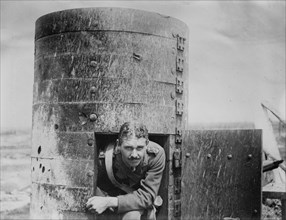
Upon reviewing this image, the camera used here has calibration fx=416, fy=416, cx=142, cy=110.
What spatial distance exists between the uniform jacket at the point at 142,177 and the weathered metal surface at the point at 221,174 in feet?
2.24

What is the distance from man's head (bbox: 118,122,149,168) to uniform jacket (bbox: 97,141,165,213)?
0.23 m

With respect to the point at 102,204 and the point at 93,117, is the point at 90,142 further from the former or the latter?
the point at 102,204

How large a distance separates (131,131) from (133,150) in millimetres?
247

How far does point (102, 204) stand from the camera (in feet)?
18.3

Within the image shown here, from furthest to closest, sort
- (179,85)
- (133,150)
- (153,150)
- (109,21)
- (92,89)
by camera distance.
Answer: (179,85) → (109,21) → (92,89) → (153,150) → (133,150)

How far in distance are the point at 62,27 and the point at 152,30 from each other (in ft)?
4.39

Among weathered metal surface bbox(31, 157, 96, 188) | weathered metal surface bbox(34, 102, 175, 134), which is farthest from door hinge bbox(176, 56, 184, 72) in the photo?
weathered metal surface bbox(31, 157, 96, 188)

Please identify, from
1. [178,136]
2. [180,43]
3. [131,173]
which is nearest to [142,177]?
[131,173]

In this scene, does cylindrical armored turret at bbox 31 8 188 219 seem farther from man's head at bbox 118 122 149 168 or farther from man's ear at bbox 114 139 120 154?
man's head at bbox 118 122 149 168

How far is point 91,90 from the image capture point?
5910 millimetres

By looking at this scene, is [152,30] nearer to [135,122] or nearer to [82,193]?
[135,122]

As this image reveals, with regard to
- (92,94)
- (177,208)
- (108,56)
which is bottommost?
(177,208)

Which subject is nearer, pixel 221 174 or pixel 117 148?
pixel 117 148

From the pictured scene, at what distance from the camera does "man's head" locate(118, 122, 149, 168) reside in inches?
210
